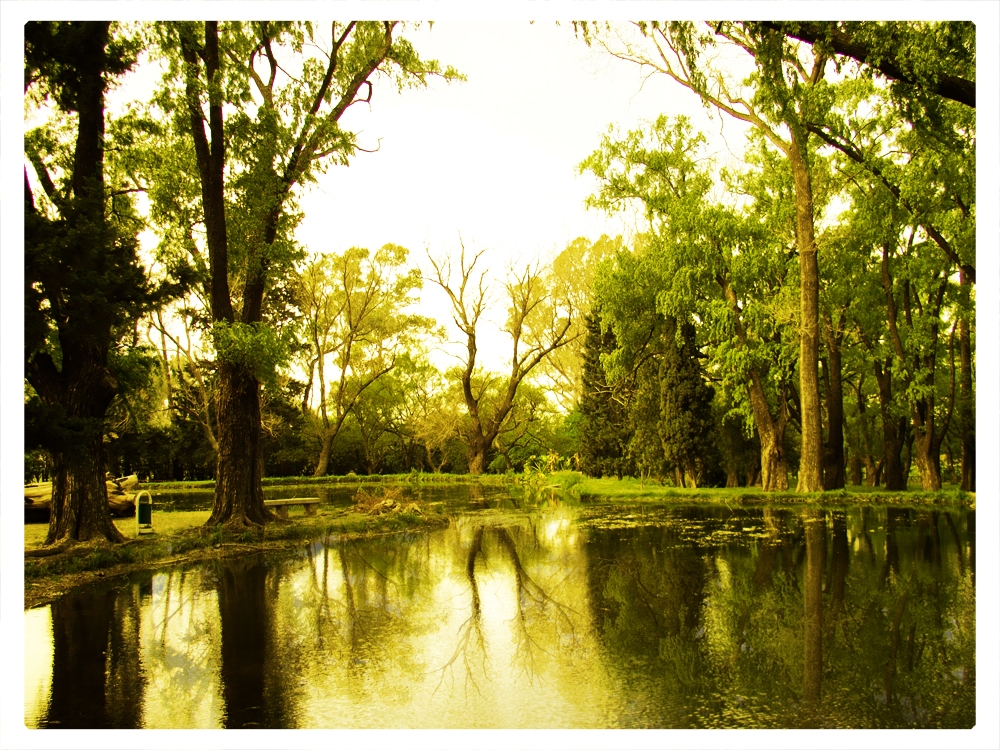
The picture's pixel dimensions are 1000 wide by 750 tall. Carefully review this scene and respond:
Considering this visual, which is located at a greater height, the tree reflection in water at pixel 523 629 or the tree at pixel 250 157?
the tree at pixel 250 157

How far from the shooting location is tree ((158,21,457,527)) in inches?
445

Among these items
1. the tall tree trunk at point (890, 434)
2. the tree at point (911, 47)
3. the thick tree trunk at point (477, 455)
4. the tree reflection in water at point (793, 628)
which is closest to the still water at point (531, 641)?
the tree reflection in water at point (793, 628)

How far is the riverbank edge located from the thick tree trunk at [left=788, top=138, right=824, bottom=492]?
26.7ft

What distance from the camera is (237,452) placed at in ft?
40.2

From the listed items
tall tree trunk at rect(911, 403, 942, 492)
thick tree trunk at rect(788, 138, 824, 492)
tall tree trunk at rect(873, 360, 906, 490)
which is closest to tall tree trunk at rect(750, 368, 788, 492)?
thick tree trunk at rect(788, 138, 824, 492)

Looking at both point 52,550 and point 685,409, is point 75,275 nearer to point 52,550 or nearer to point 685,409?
point 52,550

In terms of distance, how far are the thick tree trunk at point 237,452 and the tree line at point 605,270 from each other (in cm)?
4

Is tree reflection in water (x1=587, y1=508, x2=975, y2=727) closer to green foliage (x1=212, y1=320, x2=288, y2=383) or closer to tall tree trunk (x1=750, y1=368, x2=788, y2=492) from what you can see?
green foliage (x1=212, y1=320, x2=288, y2=383)

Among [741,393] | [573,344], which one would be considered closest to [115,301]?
[741,393]

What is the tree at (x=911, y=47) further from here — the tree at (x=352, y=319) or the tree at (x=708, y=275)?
the tree at (x=352, y=319)

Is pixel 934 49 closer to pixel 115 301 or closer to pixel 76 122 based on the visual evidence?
pixel 115 301

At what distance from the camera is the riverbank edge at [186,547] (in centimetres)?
791

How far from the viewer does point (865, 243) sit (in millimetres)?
18297

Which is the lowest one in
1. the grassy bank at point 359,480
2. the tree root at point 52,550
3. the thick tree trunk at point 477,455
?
the grassy bank at point 359,480
